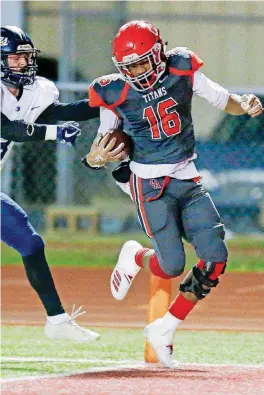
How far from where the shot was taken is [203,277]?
6574mm

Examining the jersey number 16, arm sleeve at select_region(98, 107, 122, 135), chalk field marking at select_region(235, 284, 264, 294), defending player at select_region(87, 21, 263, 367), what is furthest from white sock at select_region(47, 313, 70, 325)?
chalk field marking at select_region(235, 284, 264, 294)

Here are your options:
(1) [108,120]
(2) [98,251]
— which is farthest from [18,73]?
(2) [98,251]

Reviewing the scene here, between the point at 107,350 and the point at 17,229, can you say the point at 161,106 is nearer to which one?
the point at 17,229

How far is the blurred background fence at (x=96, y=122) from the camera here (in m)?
13.0

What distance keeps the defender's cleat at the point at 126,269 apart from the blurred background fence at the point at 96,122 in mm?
5313

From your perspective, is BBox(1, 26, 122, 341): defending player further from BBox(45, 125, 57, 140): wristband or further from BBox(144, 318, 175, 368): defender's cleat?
BBox(144, 318, 175, 368): defender's cleat

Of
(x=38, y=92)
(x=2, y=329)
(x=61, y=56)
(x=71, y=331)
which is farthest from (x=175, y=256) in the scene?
(x=61, y=56)

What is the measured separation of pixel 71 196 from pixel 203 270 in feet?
22.4

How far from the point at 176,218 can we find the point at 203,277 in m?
0.40

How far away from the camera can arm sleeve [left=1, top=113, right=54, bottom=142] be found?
23.1 ft

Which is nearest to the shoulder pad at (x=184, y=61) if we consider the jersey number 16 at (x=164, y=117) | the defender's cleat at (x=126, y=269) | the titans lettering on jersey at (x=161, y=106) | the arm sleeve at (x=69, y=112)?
the titans lettering on jersey at (x=161, y=106)

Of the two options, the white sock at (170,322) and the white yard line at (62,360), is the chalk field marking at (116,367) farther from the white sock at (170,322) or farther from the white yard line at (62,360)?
the white sock at (170,322)

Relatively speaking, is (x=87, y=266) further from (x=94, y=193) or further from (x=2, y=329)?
(x=2, y=329)

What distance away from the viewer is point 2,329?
27.8ft
